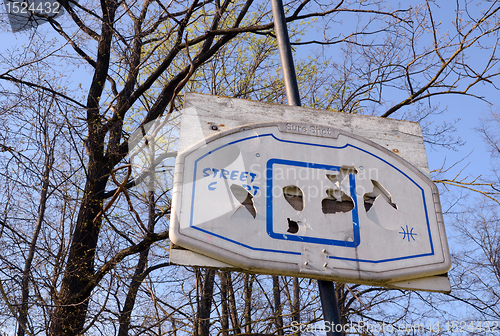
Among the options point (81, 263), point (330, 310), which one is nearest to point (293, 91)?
point (330, 310)

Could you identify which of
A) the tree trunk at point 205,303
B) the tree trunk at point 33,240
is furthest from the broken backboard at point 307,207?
the tree trunk at point 205,303

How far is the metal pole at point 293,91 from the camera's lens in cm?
296

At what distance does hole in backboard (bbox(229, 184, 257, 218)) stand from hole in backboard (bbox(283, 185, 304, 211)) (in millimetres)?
262

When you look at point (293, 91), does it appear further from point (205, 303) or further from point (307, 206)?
point (205, 303)

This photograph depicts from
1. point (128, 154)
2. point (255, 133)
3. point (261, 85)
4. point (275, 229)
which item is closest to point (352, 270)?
point (275, 229)

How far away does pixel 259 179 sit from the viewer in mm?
3158

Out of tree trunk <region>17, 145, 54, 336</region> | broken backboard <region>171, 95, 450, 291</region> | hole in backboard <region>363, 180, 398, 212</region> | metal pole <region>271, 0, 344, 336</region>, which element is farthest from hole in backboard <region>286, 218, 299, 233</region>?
tree trunk <region>17, 145, 54, 336</region>

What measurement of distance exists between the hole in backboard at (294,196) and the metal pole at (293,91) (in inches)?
20.9

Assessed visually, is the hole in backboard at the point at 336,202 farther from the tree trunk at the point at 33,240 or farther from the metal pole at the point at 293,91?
the tree trunk at the point at 33,240

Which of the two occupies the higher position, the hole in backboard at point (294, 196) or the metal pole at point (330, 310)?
the hole in backboard at point (294, 196)

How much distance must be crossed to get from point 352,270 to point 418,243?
59cm

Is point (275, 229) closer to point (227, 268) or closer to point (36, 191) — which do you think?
point (227, 268)

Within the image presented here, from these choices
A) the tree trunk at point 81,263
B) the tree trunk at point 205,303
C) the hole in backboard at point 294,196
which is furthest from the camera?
the tree trunk at point 205,303

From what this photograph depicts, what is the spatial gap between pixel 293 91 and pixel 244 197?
4.45 feet
